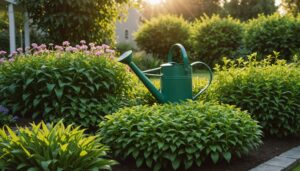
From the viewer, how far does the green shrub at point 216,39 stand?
14.2 metres

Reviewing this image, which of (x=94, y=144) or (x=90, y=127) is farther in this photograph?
(x=90, y=127)

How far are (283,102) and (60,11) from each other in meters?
6.02

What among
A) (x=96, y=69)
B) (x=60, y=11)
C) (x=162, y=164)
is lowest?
(x=162, y=164)

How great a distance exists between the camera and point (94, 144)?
292 centimetres

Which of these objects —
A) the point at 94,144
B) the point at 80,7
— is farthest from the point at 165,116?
the point at 80,7

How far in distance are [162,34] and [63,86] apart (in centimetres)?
1156

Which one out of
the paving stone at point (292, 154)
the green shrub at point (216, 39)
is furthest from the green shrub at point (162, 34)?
the paving stone at point (292, 154)

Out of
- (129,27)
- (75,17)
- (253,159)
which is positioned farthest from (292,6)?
(253,159)

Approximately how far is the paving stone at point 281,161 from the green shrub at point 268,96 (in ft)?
2.00

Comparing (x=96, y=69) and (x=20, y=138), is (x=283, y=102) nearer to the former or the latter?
(x=96, y=69)

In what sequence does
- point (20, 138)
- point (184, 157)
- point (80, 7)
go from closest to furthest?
point (20, 138) < point (184, 157) < point (80, 7)

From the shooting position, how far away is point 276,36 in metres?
11.8

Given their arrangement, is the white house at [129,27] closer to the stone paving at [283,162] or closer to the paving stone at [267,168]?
the stone paving at [283,162]

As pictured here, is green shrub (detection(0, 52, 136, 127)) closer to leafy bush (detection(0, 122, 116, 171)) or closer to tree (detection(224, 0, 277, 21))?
leafy bush (detection(0, 122, 116, 171))
